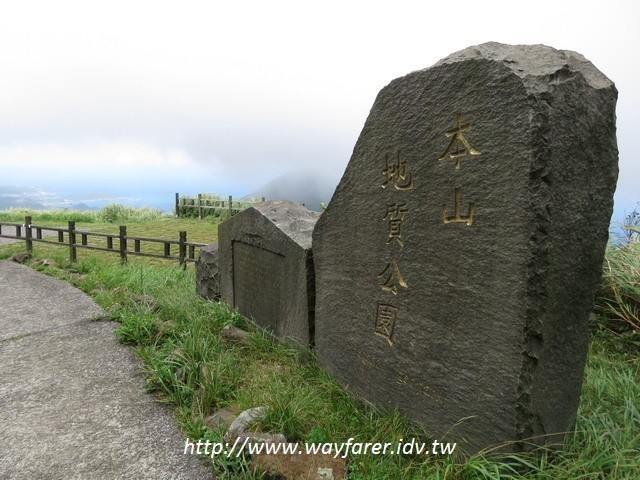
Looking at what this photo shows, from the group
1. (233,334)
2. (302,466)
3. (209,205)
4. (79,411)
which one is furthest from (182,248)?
(209,205)

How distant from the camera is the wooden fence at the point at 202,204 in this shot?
2028cm

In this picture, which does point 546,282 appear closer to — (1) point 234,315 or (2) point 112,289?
(1) point 234,315

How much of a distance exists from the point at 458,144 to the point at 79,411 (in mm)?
3121

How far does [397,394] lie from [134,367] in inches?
92.8

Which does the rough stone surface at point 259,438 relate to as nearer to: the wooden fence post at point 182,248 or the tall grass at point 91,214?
the wooden fence post at point 182,248

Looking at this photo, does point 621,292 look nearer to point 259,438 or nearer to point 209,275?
Answer: point 259,438

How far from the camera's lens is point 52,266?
795cm

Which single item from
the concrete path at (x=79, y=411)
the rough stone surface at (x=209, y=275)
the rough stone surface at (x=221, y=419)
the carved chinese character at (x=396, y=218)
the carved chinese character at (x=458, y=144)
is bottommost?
the concrete path at (x=79, y=411)

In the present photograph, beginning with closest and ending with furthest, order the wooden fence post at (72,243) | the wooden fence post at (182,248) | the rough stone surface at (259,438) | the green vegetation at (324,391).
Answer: the green vegetation at (324,391) → the rough stone surface at (259,438) → the wooden fence post at (182,248) → the wooden fence post at (72,243)

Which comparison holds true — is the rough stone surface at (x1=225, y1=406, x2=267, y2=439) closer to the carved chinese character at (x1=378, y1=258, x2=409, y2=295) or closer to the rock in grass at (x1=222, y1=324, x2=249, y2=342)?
the carved chinese character at (x1=378, y1=258, x2=409, y2=295)

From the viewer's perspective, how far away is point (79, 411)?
3.09m

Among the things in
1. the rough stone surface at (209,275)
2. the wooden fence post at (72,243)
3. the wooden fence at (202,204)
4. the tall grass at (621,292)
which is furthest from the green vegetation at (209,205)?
the tall grass at (621,292)

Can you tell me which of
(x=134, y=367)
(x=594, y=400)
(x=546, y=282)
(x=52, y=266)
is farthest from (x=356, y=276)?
(x=52, y=266)

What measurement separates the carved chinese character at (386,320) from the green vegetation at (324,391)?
0.48 m
